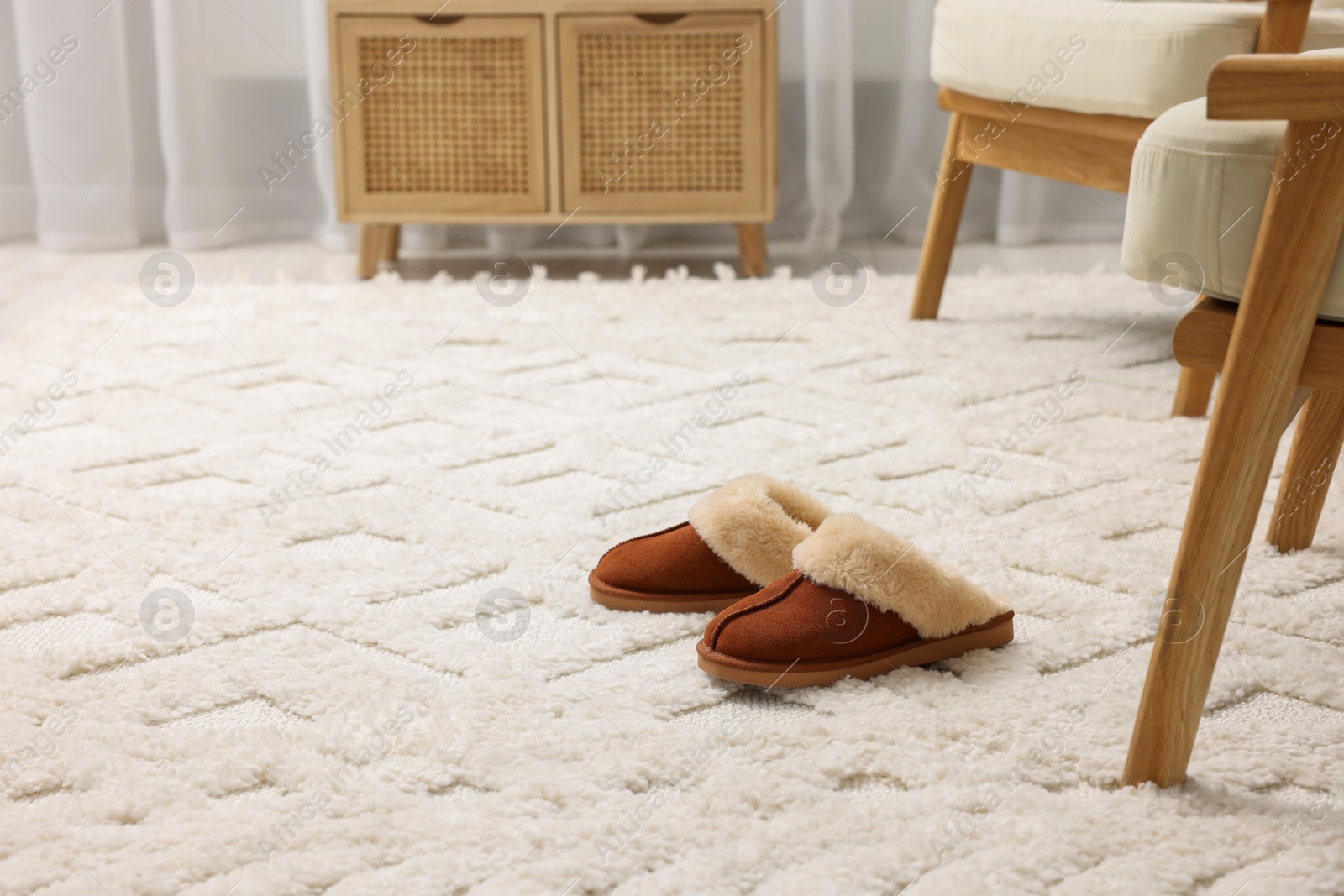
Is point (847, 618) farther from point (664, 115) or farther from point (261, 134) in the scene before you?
point (261, 134)

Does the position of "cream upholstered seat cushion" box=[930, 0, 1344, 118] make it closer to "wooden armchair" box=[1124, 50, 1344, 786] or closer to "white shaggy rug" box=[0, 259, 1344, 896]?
"white shaggy rug" box=[0, 259, 1344, 896]

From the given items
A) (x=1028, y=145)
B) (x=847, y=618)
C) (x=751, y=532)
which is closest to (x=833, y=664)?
(x=847, y=618)

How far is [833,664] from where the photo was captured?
2.67ft

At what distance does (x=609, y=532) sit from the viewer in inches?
42.5

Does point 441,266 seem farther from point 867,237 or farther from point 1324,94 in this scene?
point 1324,94

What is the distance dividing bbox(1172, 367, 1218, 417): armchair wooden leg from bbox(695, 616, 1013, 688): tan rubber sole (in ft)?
2.14

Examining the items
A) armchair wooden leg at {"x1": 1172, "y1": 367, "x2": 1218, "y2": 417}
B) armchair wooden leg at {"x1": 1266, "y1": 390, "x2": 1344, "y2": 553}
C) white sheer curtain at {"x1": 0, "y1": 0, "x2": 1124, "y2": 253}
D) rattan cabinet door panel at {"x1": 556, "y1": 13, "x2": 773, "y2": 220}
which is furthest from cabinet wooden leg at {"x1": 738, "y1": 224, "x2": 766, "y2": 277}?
armchair wooden leg at {"x1": 1266, "y1": 390, "x2": 1344, "y2": 553}

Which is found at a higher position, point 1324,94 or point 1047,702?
point 1324,94

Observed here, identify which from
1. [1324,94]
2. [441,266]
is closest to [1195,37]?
[1324,94]

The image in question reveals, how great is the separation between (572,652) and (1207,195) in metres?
0.51

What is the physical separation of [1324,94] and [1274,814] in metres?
0.39

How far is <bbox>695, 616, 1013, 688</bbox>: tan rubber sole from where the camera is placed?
0.80 meters

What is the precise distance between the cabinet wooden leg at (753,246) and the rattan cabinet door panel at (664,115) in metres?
0.07

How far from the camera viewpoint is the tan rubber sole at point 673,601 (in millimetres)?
922
